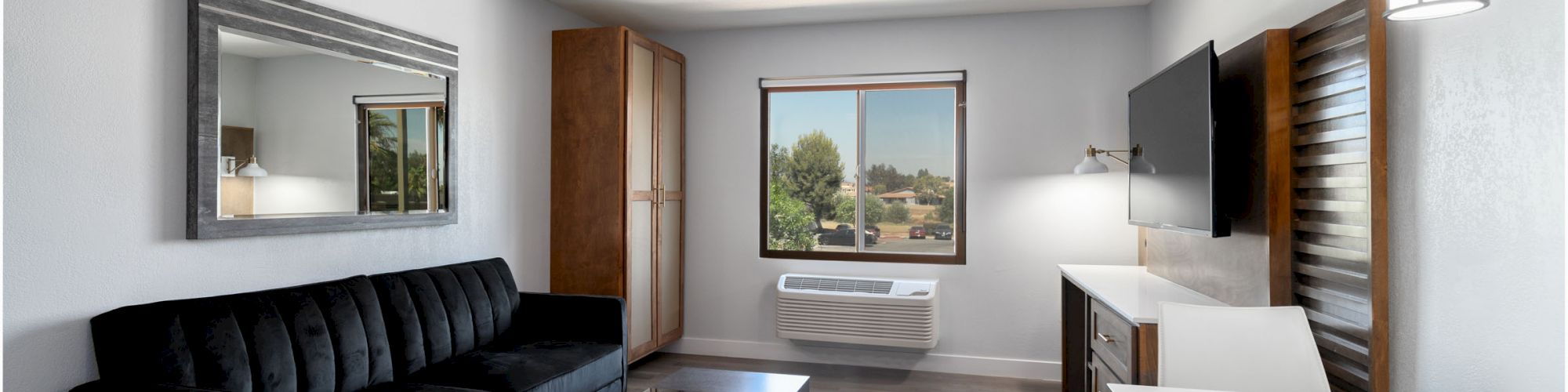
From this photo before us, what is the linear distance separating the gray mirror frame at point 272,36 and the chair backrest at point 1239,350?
2808mm

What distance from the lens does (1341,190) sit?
225 centimetres

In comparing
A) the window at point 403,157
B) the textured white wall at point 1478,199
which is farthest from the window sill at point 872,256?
the textured white wall at point 1478,199

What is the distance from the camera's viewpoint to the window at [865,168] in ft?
15.2

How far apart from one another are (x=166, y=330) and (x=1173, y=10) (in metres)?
4.11

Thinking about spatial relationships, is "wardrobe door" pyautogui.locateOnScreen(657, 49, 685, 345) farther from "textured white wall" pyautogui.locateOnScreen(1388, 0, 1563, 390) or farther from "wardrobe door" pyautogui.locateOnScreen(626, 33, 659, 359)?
"textured white wall" pyautogui.locateOnScreen(1388, 0, 1563, 390)

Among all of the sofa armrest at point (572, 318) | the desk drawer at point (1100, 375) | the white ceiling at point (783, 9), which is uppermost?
the white ceiling at point (783, 9)

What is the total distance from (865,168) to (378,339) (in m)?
2.78

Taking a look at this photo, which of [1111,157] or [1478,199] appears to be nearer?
[1478,199]

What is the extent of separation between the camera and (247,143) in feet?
8.66

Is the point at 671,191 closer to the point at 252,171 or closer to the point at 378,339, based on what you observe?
the point at 378,339

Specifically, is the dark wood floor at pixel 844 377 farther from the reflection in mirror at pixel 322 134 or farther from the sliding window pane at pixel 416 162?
the reflection in mirror at pixel 322 134

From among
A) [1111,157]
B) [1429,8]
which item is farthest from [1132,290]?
[1429,8]

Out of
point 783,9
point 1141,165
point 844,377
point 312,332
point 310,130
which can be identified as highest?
point 783,9

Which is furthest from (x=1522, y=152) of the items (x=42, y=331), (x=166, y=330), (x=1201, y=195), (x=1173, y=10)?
(x=42, y=331)
